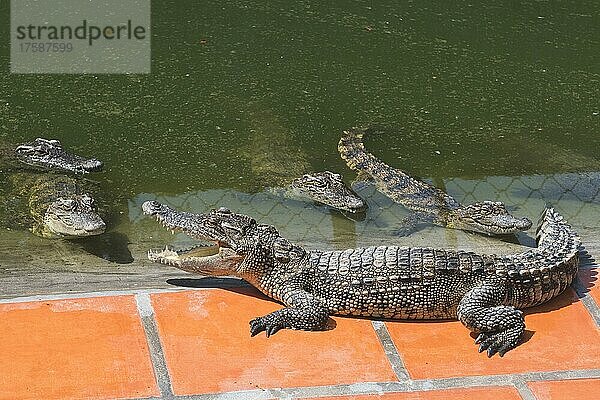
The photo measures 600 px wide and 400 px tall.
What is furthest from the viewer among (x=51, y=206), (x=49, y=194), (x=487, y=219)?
(x=49, y=194)

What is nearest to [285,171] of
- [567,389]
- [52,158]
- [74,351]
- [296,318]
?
[52,158]

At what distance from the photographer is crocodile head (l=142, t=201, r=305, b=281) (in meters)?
5.73

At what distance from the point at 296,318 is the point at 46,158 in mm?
3065

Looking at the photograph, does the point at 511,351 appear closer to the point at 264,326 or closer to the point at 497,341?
the point at 497,341

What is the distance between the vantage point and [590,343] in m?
5.38

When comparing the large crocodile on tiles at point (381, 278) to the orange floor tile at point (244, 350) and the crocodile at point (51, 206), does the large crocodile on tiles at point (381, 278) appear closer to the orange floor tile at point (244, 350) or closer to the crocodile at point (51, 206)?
the orange floor tile at point (244, 350)

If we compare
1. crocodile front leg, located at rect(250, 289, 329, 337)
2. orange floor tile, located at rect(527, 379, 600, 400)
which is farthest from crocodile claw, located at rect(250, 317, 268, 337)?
orange floor tile, located at rect(527, 379, 600, 400)

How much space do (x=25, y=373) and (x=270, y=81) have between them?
4.94 metres

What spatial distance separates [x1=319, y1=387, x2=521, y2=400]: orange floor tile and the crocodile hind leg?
336 mm

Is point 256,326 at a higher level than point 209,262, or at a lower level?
lower

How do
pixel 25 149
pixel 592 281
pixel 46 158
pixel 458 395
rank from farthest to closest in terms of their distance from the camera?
pixel 25 149
pixel 46 158
pixel 592 281
pixel 458 395

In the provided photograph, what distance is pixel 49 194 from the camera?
23.9 ft

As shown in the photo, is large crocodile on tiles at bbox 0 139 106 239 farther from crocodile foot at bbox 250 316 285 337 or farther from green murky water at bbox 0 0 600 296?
crocodile foot at bbox 250 316 285 337

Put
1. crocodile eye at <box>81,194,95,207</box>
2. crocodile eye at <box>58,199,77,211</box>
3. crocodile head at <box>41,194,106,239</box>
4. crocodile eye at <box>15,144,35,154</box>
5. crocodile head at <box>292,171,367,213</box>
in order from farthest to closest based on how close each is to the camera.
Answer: crocodile eye at <box>15,144,35,154</box>
crocodile head at <box>292,171,367,213</box>
crocodile eye at <box>81,194,95,207</box>
crocodile eye at <box>58,199,77,211</box>
crocodile head at <box>41,194,106,239</box>
